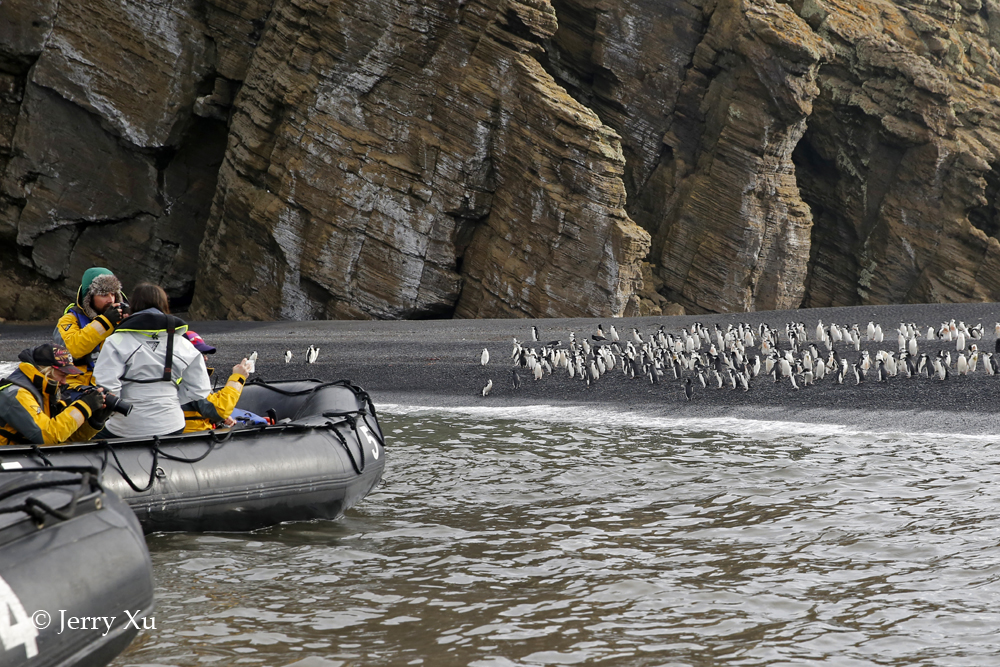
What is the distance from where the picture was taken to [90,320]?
234 inches

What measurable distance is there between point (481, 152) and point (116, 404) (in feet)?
59.5

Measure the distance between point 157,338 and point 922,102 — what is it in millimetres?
27552

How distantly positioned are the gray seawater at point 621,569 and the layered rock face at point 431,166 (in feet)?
47.4

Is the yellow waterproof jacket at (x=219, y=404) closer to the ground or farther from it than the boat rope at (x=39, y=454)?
farther from it

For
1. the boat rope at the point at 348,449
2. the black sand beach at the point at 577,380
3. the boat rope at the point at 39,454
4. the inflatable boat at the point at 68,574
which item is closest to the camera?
the inflatable boat at the point at 68,574

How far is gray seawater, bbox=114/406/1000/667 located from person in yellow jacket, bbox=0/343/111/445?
3.23 ft

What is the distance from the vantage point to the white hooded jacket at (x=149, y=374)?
5.45 m

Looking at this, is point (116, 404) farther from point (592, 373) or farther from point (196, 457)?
point (592, 373)

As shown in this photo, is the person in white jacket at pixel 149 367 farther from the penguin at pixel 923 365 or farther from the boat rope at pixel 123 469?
the penguin at pixel 923 365

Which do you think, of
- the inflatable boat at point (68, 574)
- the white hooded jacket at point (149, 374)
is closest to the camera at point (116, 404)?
the white hooded jacket at point (149, 374)

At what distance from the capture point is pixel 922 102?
27.0 meters

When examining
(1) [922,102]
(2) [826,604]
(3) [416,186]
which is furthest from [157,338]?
(1) [922,102]

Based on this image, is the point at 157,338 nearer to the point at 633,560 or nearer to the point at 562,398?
the point at 633,560

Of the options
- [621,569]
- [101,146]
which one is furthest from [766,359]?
[101,146]
